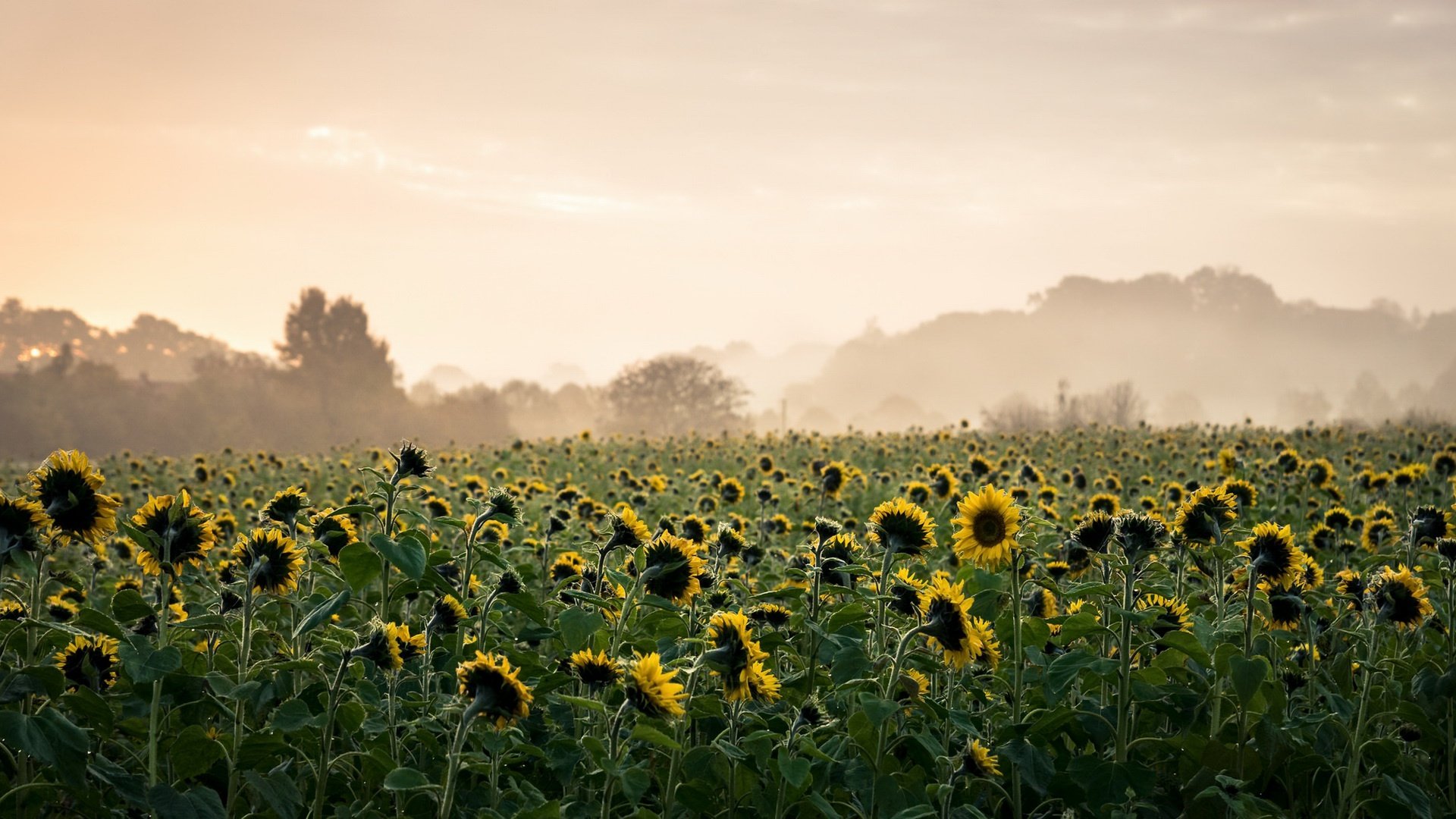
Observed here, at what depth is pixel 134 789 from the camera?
8.85 feet

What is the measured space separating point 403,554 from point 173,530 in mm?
906

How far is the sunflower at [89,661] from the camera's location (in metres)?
3.39

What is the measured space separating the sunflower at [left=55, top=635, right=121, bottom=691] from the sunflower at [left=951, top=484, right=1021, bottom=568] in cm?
292

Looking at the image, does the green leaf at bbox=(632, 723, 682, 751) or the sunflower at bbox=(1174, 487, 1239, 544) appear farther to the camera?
the sunflower at bbox=(1174, 487, 1239, 544)

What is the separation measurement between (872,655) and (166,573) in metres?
2.31

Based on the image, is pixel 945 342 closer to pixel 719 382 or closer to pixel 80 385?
pixel 719 382

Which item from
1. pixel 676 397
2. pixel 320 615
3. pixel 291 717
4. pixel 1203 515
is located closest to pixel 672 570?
pixel 320 615

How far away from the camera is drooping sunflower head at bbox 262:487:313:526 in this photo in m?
3.53

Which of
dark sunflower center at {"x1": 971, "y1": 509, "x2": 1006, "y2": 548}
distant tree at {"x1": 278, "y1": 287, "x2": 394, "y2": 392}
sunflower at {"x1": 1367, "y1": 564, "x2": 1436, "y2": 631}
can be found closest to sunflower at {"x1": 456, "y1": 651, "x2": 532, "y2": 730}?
dark sunflower center at {"x1": 971, "y1": 509, "x2": 1006, "y2": 548}

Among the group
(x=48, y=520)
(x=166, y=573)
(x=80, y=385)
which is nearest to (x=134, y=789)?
(x=166, y=573)

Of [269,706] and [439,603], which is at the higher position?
[439,603]

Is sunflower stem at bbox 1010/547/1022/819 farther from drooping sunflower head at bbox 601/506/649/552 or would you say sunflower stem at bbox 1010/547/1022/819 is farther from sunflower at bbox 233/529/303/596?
sunflower at bbox 233/529/303/596

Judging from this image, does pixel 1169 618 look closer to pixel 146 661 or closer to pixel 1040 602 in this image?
pixel 1040 602

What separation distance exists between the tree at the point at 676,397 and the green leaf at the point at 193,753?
7200 cm
